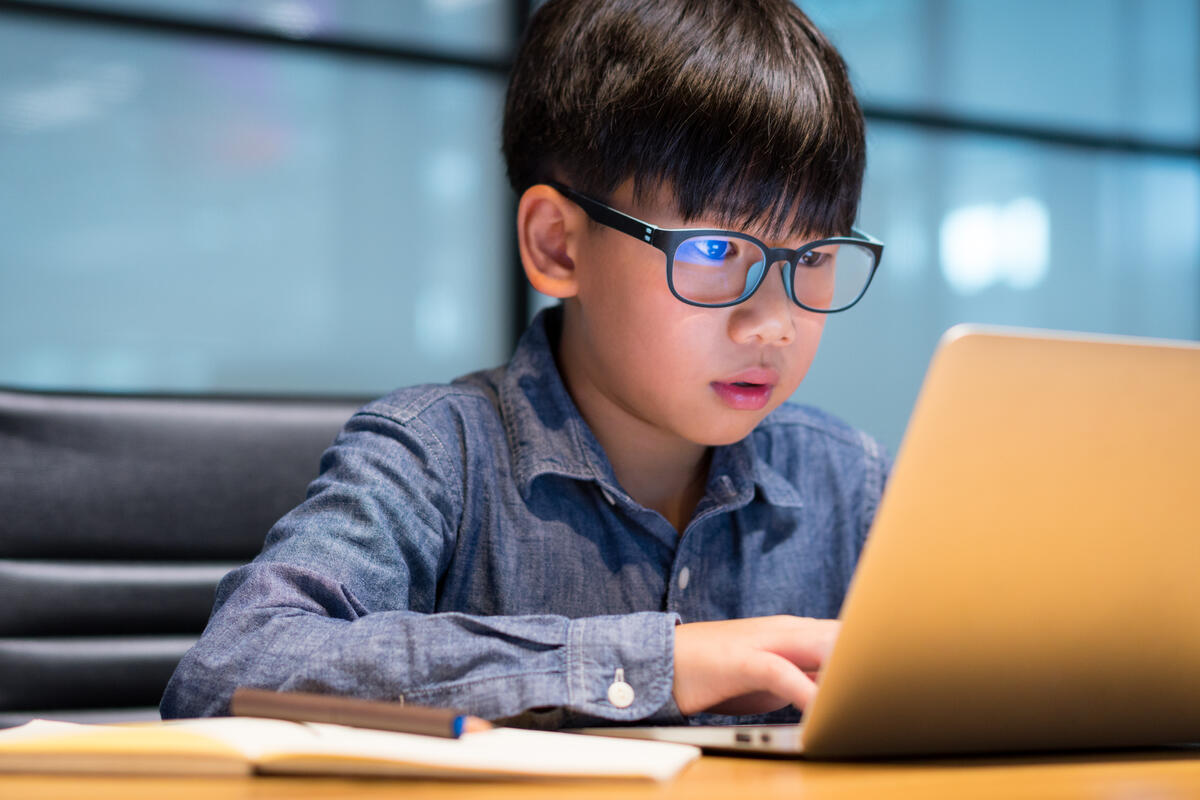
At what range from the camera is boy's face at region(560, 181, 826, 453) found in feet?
2.93

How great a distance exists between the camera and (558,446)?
0.99 m

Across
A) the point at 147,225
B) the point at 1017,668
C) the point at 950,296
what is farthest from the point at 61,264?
the point at 950,296

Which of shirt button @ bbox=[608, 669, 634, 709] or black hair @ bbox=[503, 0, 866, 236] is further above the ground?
black hair @ bbox=[503, 0, 866, 236]

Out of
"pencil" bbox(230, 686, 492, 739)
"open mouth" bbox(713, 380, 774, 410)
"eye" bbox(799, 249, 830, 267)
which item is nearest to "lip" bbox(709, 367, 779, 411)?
"open mouth" bbox(713, 380, 774, 410)

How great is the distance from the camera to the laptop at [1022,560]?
43 cm

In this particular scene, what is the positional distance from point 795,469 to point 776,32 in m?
0.44

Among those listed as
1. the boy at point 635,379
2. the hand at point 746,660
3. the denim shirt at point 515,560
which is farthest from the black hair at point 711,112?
the hand at point 746,660

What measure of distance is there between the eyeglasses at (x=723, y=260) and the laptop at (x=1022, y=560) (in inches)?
15.2

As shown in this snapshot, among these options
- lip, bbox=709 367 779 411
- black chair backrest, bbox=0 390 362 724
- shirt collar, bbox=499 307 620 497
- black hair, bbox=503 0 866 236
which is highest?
black hair, bbox=503 0 866 236

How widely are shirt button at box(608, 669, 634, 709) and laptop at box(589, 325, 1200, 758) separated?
0.07 m

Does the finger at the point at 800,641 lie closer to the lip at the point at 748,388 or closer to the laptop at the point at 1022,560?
the laptop at the point at 1022,560

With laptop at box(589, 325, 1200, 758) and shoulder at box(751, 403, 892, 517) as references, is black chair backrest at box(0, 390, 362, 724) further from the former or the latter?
laptop at box(589, 325, 1200, 758)

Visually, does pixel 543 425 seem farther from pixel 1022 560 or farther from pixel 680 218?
pixel 1022 560

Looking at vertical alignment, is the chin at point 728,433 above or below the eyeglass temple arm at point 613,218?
below
